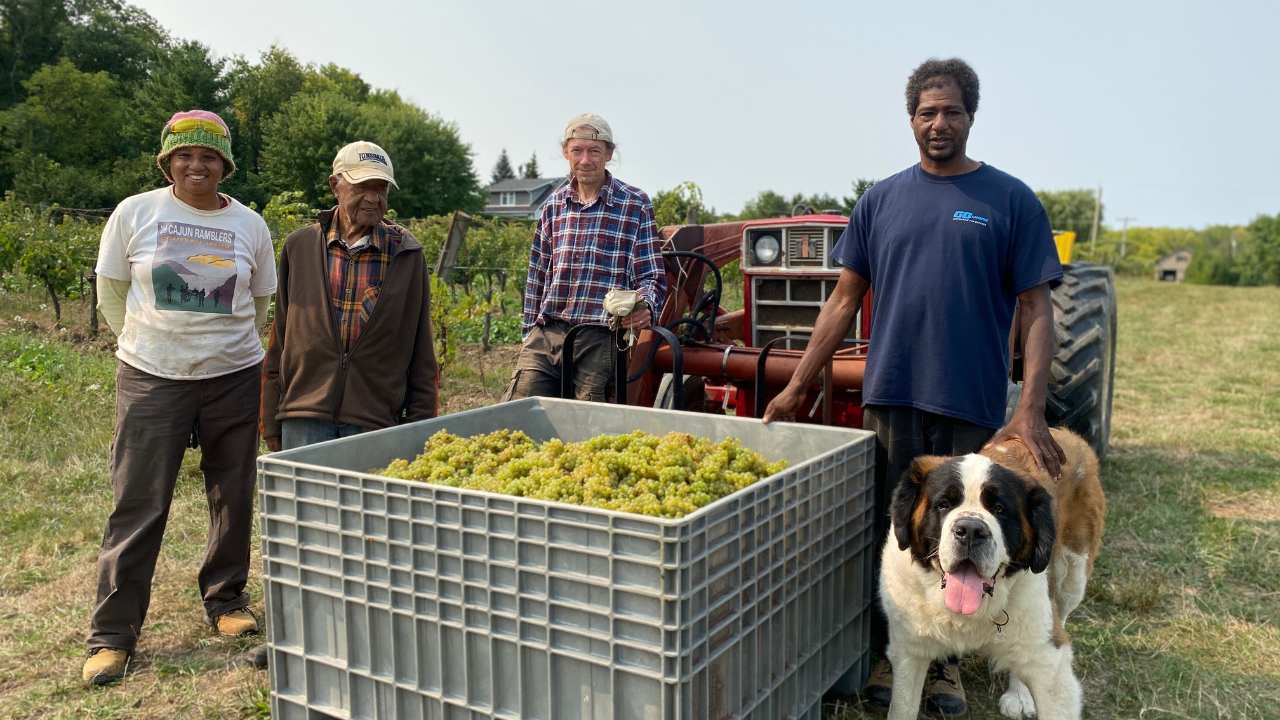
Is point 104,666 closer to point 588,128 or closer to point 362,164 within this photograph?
point 362,164

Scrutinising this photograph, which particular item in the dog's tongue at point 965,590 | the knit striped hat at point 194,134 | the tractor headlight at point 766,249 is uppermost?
the knit striped hat at point 194,134

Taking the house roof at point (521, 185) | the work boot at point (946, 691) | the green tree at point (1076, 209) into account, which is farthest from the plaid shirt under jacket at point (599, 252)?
the house roof at point (521, 185)

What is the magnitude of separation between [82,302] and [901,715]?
15.2 metres

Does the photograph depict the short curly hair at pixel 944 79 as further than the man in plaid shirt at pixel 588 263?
No

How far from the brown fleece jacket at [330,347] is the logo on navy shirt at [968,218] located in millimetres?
2048

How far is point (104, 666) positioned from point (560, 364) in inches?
85.1

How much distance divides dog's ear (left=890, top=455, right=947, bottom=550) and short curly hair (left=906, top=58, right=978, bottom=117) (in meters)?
1.21

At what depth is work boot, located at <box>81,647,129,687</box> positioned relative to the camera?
10.7ft

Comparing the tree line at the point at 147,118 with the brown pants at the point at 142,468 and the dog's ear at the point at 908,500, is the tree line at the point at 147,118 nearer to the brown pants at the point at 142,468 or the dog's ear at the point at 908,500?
the brown pants at the point at 142,468

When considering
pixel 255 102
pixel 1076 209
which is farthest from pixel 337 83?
pixel 1076 209

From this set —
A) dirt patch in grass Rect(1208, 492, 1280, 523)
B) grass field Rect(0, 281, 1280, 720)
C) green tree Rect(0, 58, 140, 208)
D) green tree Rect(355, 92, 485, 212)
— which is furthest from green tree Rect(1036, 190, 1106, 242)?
dirt patch in grass Rect(1208, 492, 1280, 523)

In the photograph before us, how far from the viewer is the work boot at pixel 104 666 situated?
129 inches

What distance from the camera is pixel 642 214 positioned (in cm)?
432

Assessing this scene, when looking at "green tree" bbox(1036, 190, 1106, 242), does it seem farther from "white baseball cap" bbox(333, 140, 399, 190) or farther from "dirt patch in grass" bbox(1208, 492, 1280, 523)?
"white baseball cap" bbox(333, 140, 399, 190)
